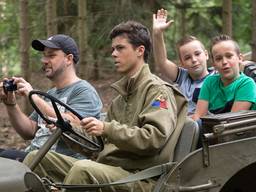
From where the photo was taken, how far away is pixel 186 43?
552cm

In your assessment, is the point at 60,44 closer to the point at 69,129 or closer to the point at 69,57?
the point at 69,57

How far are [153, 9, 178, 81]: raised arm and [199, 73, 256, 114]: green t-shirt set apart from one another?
0.83 metres

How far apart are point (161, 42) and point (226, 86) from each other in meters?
1.12

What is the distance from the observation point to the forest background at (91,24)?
1029cm

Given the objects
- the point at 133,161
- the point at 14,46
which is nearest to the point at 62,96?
the point at 133,161

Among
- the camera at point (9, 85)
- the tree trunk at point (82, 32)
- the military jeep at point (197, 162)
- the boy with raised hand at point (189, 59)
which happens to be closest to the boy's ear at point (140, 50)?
the military jeep at point (197, 162)

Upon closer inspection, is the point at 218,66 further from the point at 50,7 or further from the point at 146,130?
the point at 50,7

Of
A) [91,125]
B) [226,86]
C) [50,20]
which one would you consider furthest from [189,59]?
[50,20]

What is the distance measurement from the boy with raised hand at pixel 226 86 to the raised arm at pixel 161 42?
2.52 feet

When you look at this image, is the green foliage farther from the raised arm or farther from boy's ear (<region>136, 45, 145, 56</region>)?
boy's ear (<region>136, 45, 145, 56</region>)

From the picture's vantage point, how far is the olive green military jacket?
366cm

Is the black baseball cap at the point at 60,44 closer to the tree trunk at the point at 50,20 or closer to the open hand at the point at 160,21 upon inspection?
the open hand at the point at 160,21

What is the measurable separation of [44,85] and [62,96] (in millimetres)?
8540

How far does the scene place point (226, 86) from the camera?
4.80m
